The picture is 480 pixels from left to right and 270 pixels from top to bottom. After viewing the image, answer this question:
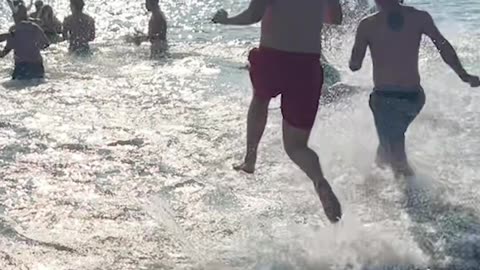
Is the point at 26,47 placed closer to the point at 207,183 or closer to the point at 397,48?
the point at 207,183

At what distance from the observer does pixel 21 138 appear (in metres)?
7.97

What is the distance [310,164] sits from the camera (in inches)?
208

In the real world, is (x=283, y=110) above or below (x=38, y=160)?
above

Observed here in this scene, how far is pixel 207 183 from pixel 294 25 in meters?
1.76

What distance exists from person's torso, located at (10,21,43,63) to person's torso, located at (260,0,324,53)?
22.2 ft

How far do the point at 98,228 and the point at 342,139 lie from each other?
120 inches

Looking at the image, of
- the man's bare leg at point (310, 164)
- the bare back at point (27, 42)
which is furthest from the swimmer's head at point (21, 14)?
the man's bare leg at point (310, 164)

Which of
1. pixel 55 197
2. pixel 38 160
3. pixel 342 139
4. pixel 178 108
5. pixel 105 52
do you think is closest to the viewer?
pixel 55 197

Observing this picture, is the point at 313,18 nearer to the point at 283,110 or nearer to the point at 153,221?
the point at 283,110

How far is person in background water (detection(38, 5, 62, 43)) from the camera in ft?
50.2

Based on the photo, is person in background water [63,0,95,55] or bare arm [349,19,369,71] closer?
bare arm [349,19,369,71]

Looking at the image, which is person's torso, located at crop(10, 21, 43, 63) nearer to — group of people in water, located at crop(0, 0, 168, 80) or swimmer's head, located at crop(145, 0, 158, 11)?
group of people in water, located at crop(0, 0, 168, 80)

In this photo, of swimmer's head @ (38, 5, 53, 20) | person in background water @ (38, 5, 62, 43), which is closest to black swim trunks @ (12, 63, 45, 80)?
person in background water @ (38, 5, 62, 43)

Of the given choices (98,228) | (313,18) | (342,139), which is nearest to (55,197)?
(98,228)
